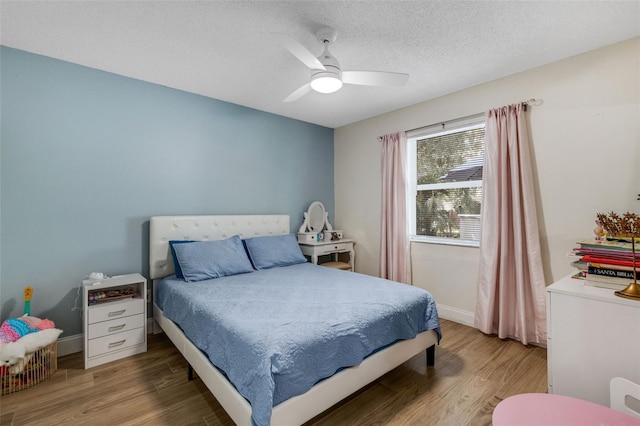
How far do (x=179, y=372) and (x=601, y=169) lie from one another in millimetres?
3637

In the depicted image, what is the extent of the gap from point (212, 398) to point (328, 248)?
231 centimetres

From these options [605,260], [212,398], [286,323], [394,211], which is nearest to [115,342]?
[212,398]

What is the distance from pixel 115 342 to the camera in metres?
2.38

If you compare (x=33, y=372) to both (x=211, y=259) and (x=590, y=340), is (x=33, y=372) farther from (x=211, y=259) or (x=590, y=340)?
(x=590, y=340)

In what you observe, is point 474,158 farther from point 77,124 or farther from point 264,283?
point 77,124

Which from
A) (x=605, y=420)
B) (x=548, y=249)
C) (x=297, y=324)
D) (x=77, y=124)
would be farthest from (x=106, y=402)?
(x=548, y=249)

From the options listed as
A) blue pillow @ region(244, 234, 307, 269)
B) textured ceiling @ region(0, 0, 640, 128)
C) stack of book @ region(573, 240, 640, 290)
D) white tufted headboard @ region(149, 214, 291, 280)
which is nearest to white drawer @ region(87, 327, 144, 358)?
white tufted headboard @ region(149, 214, 291, 280)

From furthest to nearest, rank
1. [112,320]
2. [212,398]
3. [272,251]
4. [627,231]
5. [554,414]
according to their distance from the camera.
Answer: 1. [272,251]
2. [112,320]
3. [212,398]
4. [627,231]
5. [554,414]

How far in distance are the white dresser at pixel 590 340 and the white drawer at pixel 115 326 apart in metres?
3.01

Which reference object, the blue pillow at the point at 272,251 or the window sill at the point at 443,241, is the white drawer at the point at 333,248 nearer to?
the blue pillow at the point at 272,251

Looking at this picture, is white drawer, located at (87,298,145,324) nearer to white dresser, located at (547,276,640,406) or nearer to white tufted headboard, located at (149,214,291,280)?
white tufted headboard, located at (149,214,291,280)

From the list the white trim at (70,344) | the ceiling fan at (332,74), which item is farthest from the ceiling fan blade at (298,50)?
the white trim at (70,344)

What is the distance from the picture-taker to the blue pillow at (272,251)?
10.3 feet

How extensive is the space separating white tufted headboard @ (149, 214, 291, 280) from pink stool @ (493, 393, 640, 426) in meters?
2.85
